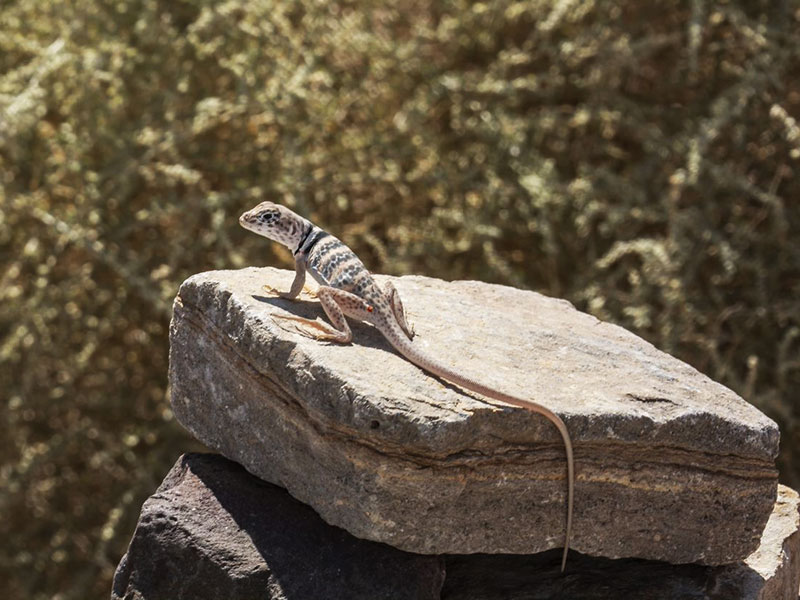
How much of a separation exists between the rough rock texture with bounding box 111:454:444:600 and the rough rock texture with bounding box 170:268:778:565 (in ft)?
0.65

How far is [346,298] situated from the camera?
4418mm

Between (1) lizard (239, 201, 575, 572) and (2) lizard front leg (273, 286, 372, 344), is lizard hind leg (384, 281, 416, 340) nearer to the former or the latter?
(1) lizard (239, 201, 575, 572)

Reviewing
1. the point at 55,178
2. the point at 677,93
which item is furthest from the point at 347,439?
the point at 677,93

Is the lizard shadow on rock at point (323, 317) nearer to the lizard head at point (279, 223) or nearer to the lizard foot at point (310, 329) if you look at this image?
the lizard foot at point (310, 329)

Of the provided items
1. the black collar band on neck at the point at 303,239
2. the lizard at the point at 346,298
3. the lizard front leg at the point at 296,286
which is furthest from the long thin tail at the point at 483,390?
the black collar band on neck at the point at 303,239

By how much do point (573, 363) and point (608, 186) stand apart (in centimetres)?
329

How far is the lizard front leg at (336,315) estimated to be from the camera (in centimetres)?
418

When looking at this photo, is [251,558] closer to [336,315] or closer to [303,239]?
[336,315]

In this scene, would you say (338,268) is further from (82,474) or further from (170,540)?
(82,474)

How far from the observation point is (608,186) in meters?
7.51

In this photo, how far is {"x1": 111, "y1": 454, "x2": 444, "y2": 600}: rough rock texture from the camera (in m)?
4.10

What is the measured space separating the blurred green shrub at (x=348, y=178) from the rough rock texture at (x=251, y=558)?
2986 millimetres

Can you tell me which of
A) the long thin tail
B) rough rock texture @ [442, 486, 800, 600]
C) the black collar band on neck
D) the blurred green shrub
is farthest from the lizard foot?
the blurred green shrub

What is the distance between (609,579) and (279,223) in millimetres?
2024
